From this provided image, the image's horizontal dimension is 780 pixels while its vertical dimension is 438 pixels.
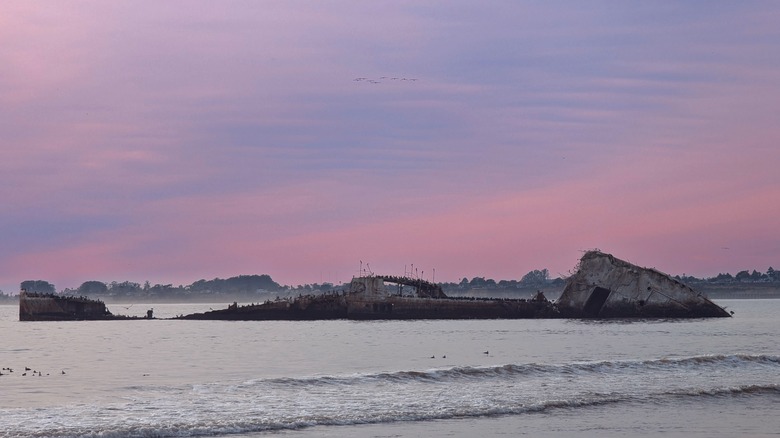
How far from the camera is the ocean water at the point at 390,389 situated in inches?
1052

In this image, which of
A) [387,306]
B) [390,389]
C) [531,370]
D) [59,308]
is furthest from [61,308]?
[390,389]

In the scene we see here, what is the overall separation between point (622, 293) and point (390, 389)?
184ft

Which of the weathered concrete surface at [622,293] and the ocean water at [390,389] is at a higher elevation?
the weathered concrete surface at [622,293]

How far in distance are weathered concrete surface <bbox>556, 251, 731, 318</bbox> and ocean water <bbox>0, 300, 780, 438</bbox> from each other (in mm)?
26181

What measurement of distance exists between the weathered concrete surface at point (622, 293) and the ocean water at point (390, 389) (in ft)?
85.9

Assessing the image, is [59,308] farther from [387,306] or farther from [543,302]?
[543,302]

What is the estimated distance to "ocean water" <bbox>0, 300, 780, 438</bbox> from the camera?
26719 millimetres

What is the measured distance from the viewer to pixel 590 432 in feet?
85.9

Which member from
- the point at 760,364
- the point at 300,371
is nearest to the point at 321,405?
the point at 300,371

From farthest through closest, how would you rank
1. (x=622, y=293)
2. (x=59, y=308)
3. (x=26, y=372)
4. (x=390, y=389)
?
1. (x=59, y=308)
2. (x=622, y=293)
3. (x=26, y=372)
4. (x=390, y=389)

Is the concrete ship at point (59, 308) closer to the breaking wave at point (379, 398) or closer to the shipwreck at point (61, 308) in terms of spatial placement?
the shipwreck at point (61, 308)

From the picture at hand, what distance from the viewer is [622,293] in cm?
8681

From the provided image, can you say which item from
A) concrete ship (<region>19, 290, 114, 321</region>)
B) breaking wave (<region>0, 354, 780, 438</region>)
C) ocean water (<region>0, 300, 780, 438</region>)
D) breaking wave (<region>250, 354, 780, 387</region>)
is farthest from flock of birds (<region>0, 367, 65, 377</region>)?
concrete ship (<region>19, 290, 114, 321</region>)

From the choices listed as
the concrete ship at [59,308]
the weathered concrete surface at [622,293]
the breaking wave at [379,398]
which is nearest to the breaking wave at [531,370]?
the breaking wave at [379,398]
